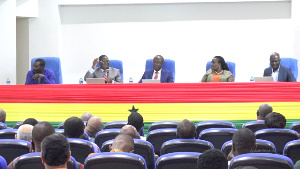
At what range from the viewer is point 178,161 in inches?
156

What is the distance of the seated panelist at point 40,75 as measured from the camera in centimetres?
969

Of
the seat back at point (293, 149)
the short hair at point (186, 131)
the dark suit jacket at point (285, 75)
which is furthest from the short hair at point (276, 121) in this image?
the dark suit jacket at point (285, 75)

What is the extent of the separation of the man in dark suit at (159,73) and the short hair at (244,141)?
5.54 m

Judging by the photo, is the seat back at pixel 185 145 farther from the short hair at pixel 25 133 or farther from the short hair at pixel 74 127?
the short hair at pixel 25 133

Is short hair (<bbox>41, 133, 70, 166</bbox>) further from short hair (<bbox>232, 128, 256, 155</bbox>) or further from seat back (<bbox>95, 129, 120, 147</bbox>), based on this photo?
seat back (<bbox>95, 129, 120, 147</bbox>)

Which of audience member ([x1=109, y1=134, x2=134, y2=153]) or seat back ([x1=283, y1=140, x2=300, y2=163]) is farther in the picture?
seat back ([x1=283, y1=140, x2=300, y2=163])

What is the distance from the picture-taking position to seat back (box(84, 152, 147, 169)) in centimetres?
377

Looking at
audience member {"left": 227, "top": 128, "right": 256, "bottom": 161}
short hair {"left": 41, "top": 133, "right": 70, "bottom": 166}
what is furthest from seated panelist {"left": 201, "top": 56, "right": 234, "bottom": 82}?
short hair {"left": 41, "top": 133, "right": 70, "bottom": 166}

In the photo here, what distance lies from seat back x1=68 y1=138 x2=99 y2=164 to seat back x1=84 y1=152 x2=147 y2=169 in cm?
66

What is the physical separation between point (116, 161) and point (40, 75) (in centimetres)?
613

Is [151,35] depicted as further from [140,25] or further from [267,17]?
[267,17]

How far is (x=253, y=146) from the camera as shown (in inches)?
169

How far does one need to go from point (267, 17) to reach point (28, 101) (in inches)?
230

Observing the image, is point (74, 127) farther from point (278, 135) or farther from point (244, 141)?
point (278, 135)
